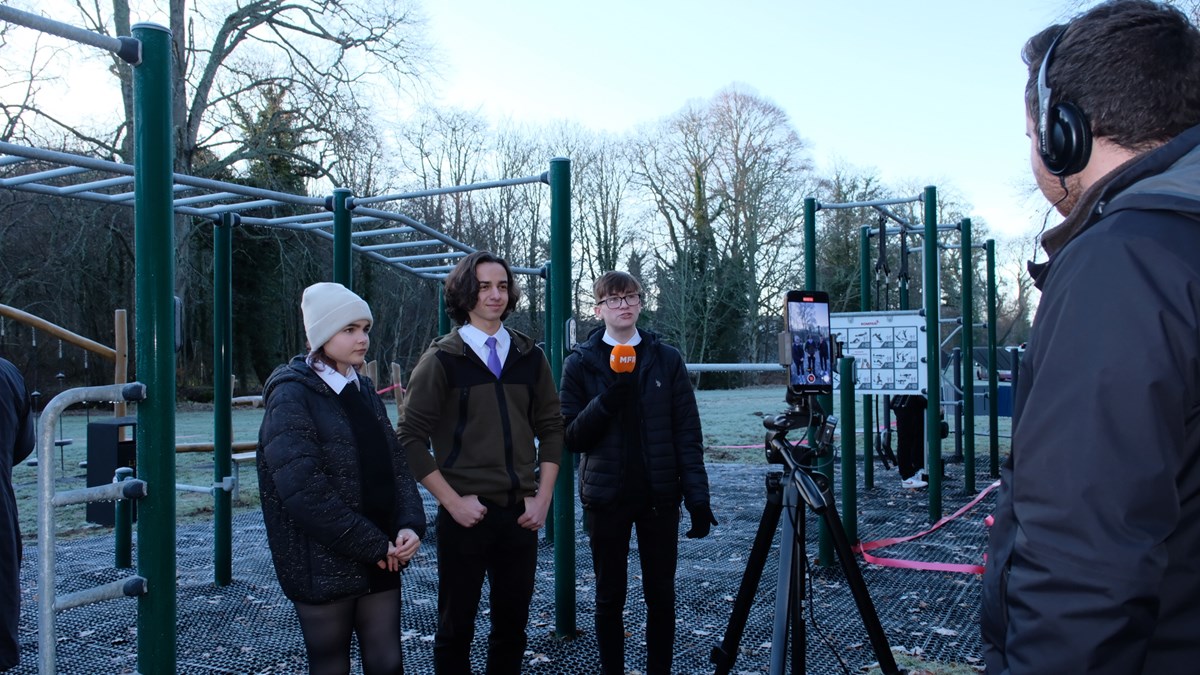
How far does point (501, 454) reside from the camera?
304 centimetres

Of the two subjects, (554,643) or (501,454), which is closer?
(501,454)

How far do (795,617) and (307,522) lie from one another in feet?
5.38

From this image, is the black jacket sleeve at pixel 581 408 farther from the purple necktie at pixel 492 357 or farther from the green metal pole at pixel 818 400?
the green metal pole at pixel 818 400

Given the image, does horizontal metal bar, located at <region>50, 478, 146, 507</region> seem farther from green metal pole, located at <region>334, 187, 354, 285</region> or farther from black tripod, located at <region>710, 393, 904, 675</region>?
green metal pole, located at <region>334, 187, 354, 285</region>

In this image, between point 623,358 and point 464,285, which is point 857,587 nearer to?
point 623,358

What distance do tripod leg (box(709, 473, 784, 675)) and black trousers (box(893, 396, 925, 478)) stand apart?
557 centimetres

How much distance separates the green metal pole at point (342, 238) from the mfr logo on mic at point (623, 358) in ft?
6.27

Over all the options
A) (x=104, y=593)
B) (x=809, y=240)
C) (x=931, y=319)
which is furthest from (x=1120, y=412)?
(x=931, y=319)

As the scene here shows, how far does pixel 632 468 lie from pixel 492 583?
0.65 meters

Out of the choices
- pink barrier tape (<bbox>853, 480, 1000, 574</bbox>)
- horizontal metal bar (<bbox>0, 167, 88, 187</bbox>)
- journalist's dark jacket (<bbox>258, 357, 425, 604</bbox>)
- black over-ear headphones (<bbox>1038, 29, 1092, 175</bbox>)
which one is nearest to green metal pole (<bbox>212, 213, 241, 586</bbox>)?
horizontal metal bar (<bbox>0, 167, 88, 187</bbox>)

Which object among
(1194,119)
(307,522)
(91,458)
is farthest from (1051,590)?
(91,458)

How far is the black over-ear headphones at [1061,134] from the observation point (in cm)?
120

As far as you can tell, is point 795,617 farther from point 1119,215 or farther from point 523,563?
point 1119,215

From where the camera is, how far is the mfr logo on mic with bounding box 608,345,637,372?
3.17 meters
